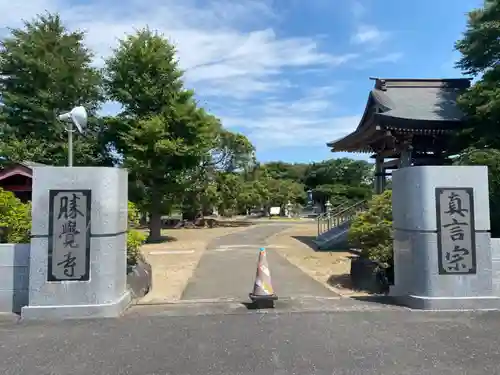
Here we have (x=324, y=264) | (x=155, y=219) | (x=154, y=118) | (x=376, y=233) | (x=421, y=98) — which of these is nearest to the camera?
(x=376, y=233)

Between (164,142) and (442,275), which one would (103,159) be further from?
(442,275)

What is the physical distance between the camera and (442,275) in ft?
19.2

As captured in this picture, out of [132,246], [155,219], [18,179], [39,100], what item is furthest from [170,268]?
[39,100]

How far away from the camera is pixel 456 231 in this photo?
593 cm

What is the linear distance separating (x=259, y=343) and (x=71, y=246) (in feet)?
9.27

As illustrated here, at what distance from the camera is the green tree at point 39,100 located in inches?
811

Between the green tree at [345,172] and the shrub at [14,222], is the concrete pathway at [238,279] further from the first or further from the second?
the green tree at [345,172]

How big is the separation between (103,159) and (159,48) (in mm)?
6067

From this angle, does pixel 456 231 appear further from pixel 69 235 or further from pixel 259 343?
pixel 69 235

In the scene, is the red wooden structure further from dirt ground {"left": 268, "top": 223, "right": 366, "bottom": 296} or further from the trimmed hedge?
dirt ground {"left": 268, "top": 223, "right": 366, "bottom": 296}

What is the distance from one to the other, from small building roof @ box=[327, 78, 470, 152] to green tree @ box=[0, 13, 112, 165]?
1232 centimetres

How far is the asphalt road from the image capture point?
3761 millimetres

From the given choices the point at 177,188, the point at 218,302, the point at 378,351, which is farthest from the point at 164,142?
the point at 378,351

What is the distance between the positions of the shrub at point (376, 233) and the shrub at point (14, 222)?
20.3 ft
